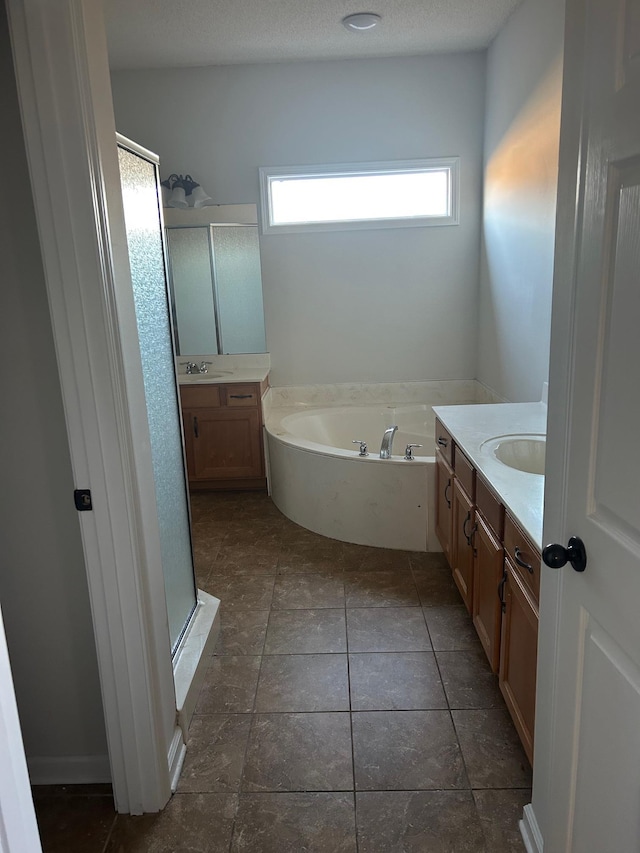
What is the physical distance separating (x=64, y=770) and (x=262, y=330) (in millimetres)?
3218

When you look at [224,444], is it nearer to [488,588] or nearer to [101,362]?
[488,588]

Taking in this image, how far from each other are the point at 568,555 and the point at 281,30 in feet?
11.6

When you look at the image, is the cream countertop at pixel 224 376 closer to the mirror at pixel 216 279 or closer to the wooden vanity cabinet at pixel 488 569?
the mirror at pixel 216 279

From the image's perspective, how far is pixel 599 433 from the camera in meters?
1.02

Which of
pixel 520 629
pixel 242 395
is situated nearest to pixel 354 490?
pixel 242 395

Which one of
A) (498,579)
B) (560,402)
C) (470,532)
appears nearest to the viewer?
(560,402)

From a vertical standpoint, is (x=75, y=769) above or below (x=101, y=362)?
below

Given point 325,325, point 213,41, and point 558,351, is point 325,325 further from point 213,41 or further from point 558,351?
point 558,351

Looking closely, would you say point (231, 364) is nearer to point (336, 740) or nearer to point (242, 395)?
point (242, 395)

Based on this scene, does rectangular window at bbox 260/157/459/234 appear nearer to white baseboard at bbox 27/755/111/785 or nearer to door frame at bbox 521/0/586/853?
door frame at bbox 521/0/586/853

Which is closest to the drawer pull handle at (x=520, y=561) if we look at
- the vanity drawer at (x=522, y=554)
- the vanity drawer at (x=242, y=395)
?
the vanity drawer at (x=522, y=554)

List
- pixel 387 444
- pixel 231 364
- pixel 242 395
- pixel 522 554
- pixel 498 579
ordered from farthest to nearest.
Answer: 1. pixel 231 364
2. pixel 242 395
3. pixel 387 444
4. pixel 498 579
5. pixel 522 554

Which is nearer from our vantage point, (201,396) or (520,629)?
(520,629)

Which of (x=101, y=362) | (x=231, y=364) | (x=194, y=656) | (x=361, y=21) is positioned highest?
(x=361, y=21)
